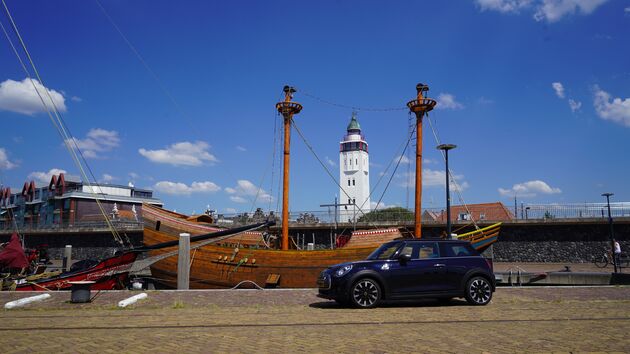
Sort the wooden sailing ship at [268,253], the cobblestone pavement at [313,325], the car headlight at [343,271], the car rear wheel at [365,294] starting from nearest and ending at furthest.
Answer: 1. the cobblestone pavement at [313,325]
2. the car rear wheel at [365,294]
3. the car headlight at [343,271]
4. the wooden sailing ship at [268,253]

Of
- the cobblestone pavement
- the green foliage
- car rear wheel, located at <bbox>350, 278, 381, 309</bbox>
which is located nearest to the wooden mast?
the cobblestone pavement

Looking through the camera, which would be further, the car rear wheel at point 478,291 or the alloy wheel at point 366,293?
the car rear wheel at point 478,291

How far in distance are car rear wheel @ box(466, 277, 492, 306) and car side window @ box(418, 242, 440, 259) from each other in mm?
1023

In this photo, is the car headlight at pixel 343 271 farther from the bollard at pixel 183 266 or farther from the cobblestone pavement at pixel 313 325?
the bollard at pixel 183 266

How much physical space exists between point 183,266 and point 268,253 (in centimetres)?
579

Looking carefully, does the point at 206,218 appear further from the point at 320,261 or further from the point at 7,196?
the point at 7,196

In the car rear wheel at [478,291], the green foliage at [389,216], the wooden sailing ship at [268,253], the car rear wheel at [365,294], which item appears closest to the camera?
the car rear wheel at [365,294]

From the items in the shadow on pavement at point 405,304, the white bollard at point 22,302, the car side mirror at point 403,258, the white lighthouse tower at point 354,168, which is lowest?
the white bollard at point 22,302

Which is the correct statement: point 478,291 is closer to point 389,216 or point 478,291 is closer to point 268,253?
point 268,253

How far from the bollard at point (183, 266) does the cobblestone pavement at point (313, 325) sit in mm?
3238

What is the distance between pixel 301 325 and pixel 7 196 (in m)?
104

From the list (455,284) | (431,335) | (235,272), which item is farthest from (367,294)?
(235,272)

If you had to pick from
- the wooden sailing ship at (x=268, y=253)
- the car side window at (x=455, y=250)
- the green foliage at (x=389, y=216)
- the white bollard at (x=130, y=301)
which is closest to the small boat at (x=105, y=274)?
the wooden sailing ship at (x=268, y=253)

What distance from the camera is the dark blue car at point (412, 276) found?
411 inches
